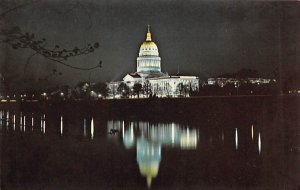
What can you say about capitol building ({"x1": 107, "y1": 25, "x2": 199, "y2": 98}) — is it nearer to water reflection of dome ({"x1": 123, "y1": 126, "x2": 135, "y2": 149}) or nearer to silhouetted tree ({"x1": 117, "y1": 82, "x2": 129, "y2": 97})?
silhouetted tree ({"x1": 117, "y1": 82, "x2": 129, "y2": 97})

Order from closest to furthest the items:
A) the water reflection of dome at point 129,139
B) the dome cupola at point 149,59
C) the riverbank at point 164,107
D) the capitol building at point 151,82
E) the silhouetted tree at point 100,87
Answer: the water reflection of dome at point 129,139
the silhouetted tree at point 100,87
the riverbank at point 164,107
the capitol building at point 151,82
the dome cupola at point 149,59

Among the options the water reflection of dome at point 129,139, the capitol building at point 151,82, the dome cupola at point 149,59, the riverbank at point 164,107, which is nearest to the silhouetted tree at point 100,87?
the water reflection of dome at point 129,139

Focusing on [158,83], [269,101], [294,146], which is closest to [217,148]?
[294,146]

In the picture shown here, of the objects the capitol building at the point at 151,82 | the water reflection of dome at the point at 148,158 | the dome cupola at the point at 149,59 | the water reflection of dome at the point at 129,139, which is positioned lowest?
the water reflection of dome at the point at 148,158

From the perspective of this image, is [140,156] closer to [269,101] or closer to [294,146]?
[294,146]

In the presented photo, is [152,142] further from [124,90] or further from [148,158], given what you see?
[124,90]

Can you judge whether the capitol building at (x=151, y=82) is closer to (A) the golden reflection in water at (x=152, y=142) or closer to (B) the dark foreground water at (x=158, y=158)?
(A) the golden reflection in water at (x=152, y=142)

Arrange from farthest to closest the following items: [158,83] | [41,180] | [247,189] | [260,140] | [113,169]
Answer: [158,83]
[260,140]
[113,169]
[41,180]
[247,189]
